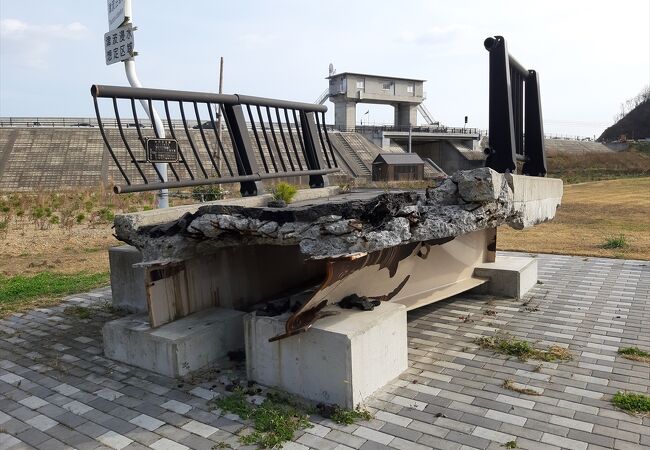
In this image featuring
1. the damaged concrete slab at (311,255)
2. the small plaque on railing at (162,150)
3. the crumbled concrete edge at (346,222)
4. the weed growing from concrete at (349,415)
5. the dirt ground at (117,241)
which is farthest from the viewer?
the dirt ground at (117,241)

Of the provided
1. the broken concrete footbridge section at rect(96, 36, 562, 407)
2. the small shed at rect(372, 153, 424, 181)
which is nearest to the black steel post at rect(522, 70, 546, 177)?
the broken concrete footbridge section at rect(96, 36, 562, 407)

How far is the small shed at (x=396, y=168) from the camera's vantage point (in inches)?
1277

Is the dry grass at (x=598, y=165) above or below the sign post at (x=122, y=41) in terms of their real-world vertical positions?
below

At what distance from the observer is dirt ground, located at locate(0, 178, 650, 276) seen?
32.8 ft

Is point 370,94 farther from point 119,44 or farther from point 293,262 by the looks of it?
point 293,262

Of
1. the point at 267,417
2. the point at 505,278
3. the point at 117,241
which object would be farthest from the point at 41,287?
the point at 505,278

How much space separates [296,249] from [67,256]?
23.0ft

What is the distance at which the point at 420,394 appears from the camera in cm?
399

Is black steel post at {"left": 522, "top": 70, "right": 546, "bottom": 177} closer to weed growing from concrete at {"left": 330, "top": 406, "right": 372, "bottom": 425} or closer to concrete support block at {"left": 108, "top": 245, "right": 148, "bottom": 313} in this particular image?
weed growing from concrete at {"left": 330, "top": 406, "right": 372, "bottom": 425}

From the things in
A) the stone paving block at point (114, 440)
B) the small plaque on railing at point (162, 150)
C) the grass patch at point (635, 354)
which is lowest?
the grass patch at point (635, 354)

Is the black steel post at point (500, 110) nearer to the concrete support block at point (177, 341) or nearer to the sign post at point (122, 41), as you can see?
the concrete support block at point (177, 341)

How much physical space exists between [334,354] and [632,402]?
2177mm

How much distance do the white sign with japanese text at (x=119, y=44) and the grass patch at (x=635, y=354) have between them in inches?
290

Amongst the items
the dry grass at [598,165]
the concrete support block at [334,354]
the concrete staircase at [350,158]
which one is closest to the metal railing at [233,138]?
the concrete support block at [334,354]
